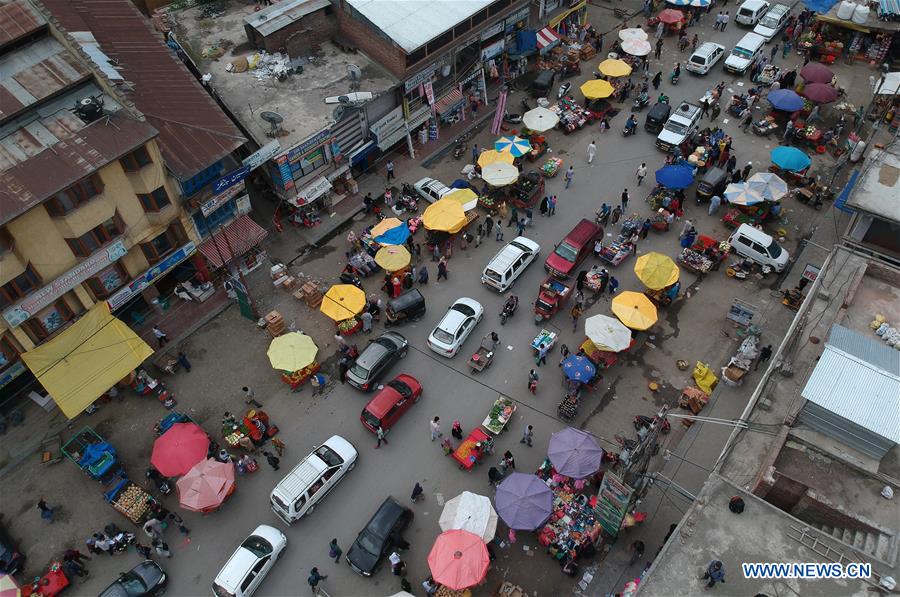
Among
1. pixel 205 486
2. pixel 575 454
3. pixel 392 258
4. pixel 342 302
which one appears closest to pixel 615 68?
pixel 392 258

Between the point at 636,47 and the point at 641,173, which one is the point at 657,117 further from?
the point at 636,47

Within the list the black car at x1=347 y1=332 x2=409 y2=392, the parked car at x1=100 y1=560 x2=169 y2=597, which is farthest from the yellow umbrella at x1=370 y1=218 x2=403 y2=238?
the parked car at x1=100 y1=560 x2=169 y2=597

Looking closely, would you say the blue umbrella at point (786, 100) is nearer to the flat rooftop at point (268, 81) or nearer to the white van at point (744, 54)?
the white van at point (744, 54)

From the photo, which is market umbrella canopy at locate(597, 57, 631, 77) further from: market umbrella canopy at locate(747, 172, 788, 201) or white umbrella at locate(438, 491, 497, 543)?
white umbrella at locate(438, 491, 497, 543)

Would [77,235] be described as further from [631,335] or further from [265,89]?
[631,335]

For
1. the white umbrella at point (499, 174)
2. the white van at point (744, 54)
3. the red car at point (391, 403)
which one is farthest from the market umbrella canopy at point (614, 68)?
the red car at point (391, 403)

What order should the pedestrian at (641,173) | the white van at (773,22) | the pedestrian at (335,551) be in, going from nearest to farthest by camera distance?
1. the pedestrian at (335,551)
2. the pedestrian at (641,173)
3. the white van at (773,22)
